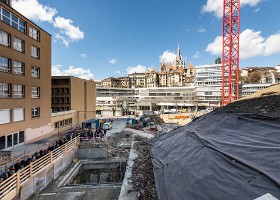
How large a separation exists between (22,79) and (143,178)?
19375 mm

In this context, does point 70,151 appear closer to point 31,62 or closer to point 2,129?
point 2,129

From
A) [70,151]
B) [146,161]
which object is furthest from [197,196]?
[70,151]

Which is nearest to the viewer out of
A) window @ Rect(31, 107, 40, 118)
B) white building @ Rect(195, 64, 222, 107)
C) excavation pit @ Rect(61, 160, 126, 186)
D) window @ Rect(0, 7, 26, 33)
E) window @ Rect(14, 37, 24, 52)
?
excavation pit @ Rect(61, 160, 126, 186)

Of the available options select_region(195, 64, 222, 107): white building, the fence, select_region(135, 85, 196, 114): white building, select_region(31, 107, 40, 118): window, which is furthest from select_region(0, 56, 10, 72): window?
select_region(195, 64, 222, 107): white building

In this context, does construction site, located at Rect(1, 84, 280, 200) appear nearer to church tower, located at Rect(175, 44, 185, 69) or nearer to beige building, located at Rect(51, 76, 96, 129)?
beige building, located at Rect(51, 76, 96, 129)

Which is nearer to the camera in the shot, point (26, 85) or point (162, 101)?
point (26, 85)

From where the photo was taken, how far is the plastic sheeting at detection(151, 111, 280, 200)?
4730mm

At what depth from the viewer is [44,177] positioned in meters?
13.6

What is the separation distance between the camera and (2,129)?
1806cm

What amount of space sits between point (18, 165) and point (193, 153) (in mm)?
11889

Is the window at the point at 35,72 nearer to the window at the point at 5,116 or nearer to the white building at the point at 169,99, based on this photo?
the window at the point at 5,116

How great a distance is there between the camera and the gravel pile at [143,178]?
7.57 meters

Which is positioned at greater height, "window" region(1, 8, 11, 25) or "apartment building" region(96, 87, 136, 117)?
"window" region(1, 8, 11, 25)

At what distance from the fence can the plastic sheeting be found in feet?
25.9
